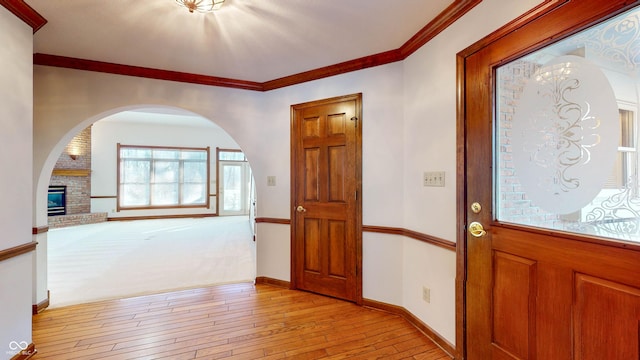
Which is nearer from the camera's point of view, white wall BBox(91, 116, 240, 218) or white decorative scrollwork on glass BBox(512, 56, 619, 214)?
white decorative scrollwork on glass BBox(512, 56, 619, 214)

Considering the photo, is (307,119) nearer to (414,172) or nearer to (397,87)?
(397,87)

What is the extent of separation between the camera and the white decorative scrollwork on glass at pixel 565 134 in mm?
1179

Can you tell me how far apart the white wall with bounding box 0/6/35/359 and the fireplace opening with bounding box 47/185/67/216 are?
282 inches


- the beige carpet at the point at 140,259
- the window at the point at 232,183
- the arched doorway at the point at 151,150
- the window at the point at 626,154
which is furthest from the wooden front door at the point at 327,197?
the window at the point at 232,183

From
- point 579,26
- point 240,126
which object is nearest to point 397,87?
point 579,26

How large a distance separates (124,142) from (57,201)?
7.49ft

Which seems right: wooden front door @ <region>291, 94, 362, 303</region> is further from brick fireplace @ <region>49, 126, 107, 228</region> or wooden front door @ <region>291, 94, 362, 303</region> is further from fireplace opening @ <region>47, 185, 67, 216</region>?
fireplace opening @ <region>47, 185, 67, 216</region>

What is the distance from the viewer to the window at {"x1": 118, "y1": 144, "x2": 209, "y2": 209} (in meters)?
8.29

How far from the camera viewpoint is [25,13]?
188 centimetres

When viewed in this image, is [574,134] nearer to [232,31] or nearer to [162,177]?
[232,31]

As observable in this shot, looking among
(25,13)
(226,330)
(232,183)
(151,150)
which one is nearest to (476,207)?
(226,330)

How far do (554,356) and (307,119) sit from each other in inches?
107

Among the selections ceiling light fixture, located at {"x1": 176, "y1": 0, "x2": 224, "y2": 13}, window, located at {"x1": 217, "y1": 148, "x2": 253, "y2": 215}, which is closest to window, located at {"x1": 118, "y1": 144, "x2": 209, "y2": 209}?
window, located at {"x1": 217, "y1": 148, "x2": 253, "y2": 215}

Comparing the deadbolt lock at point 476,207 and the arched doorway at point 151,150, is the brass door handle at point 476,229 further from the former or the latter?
the arched doorway at point 151,150
